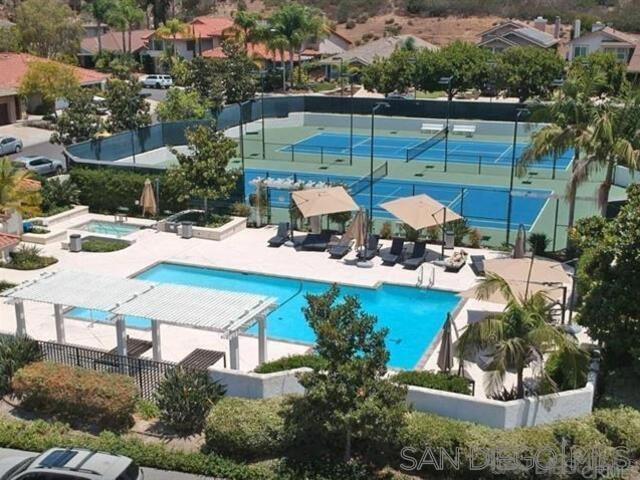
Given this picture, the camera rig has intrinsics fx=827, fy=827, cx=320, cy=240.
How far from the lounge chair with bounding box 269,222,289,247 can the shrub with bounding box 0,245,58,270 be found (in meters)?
7.35

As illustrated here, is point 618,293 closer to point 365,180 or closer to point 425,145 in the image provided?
point 365,180

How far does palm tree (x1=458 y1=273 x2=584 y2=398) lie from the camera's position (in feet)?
51.0

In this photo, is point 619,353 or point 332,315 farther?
point 619,353

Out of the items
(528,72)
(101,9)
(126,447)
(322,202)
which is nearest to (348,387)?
(126,447)

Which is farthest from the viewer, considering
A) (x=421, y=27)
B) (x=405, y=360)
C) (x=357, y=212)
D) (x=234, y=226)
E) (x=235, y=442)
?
(x=421, y=27)

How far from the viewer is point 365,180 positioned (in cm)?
3934

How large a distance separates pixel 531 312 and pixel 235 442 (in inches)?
242

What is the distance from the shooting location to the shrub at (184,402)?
1652 centimetres

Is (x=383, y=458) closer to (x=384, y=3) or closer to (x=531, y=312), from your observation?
(x=531, y=312)

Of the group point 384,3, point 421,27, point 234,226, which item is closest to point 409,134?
point 234,226

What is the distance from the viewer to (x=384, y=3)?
113938 millimetres

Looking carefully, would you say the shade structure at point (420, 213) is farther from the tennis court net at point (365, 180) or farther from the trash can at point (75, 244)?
the trash can at point (75, 244)

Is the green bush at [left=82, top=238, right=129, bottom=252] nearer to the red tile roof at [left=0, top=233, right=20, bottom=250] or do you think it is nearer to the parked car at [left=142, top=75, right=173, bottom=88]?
the red tile roof at [left=0, top=233, right=20, bottom=250]

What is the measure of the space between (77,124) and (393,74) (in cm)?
3080
